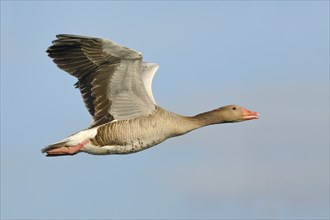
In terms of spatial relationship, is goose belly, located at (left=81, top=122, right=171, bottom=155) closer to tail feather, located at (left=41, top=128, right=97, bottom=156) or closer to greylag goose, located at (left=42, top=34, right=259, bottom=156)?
greylag goose, located at (left=42, top=34, right=259, bottom=156)

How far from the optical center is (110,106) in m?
19.5

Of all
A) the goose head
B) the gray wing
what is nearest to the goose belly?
the gray wing

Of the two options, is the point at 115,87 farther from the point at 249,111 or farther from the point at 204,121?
the point at 249,111

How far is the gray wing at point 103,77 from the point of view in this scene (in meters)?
18.5

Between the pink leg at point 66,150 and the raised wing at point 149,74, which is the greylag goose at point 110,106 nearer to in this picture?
the pink leg at point 66,150

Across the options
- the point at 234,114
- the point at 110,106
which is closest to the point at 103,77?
the point at 110,106

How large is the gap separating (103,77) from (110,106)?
2.53ft

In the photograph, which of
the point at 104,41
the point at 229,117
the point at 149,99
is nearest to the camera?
the point at 104,41

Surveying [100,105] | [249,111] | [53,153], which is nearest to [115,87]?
[100,105]

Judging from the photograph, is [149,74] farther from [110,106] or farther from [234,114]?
[234,114]

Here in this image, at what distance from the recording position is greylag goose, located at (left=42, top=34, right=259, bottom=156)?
1881 cm

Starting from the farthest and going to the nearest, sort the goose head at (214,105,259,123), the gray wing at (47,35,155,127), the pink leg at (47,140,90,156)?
1. the goose head at (214,105,259,123)
2. the pink leg at (47,140,90,156)
3. the gray wing at (47,35,155,127)

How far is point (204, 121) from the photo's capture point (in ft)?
66.6

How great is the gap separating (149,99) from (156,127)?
0.70m
